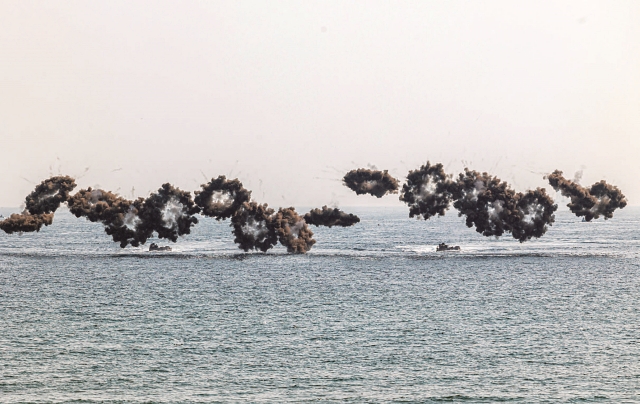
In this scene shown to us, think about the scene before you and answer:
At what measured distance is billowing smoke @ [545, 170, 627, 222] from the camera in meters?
181

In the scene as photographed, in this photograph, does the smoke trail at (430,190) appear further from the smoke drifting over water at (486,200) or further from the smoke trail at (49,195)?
the smoke trail at (49,195)

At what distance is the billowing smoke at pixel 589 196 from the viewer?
594 ft

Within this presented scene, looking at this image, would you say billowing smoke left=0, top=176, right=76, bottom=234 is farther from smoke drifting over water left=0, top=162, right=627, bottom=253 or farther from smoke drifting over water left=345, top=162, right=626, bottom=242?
smoke drifting over water left=345, top=162, right=626, bottom=242

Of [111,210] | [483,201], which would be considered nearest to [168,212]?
[111,210]

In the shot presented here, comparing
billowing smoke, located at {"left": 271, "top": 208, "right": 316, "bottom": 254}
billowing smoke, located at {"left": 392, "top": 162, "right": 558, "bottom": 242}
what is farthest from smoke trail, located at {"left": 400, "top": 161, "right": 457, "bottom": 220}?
billowing smoke, located at {"left": 271, "top": 208, "right": 316, "bottom": 254}

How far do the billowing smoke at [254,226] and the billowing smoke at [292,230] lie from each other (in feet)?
5.43

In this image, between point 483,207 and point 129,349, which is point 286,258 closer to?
point 483,207

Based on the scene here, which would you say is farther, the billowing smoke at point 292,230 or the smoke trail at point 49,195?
the smoke trail at point 49,195

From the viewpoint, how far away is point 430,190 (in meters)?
177

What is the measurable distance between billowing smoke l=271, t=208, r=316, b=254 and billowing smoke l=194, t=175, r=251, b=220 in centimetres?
790

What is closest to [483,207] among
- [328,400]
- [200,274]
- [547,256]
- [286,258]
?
[547,256]

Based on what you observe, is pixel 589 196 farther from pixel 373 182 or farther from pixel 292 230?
pixel 292 230

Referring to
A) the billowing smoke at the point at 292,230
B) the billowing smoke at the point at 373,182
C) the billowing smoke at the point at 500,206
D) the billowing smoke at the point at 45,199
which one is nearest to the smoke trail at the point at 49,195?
the billowing smoke at the point at 45,199

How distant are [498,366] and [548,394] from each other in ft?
33.6
